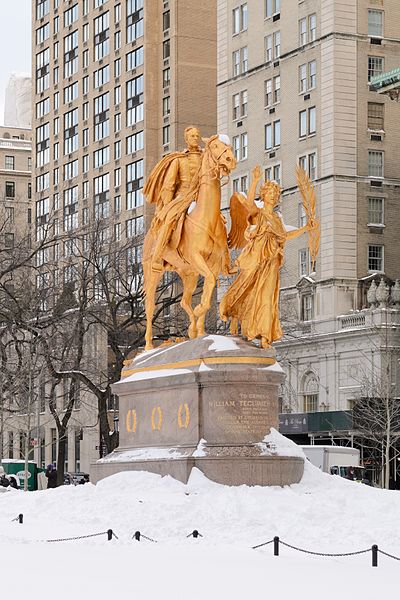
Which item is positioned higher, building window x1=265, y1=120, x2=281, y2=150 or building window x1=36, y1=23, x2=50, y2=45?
building window x1=36, y1=23, x2=50, y2=45

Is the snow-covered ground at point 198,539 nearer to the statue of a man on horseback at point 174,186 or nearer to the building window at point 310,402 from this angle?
the statue of a man on horseback at point 174,186

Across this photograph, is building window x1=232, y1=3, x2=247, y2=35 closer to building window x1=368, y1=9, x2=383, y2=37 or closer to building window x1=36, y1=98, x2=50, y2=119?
building window x1=368, y1=9, x2=383, y2=37

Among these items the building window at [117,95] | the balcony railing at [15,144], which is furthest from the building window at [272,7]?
the balcony railing at [15,144]

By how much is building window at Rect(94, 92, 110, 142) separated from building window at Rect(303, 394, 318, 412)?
131ft

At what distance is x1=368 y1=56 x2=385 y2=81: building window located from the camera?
274ft

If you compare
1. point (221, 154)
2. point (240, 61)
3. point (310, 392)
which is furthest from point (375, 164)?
point (221, 154)

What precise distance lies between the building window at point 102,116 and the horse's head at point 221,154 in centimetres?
8640

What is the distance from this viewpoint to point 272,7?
89812 mm

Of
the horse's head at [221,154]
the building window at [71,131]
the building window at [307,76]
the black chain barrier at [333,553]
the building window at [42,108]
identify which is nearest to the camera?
the black chain barrier at [333,553]

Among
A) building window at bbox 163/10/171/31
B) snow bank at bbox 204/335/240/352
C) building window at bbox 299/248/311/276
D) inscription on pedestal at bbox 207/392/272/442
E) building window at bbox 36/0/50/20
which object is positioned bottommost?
inscription on pedestal at bbox 207/392/272/442

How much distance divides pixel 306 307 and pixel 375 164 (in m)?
9.21

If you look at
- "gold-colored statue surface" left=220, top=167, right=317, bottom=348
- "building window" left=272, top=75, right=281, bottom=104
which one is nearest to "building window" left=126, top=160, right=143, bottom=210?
"building window" left=272, top=75, right=281, bottom=104

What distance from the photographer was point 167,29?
356ft

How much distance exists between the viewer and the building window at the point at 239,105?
92.5 m
